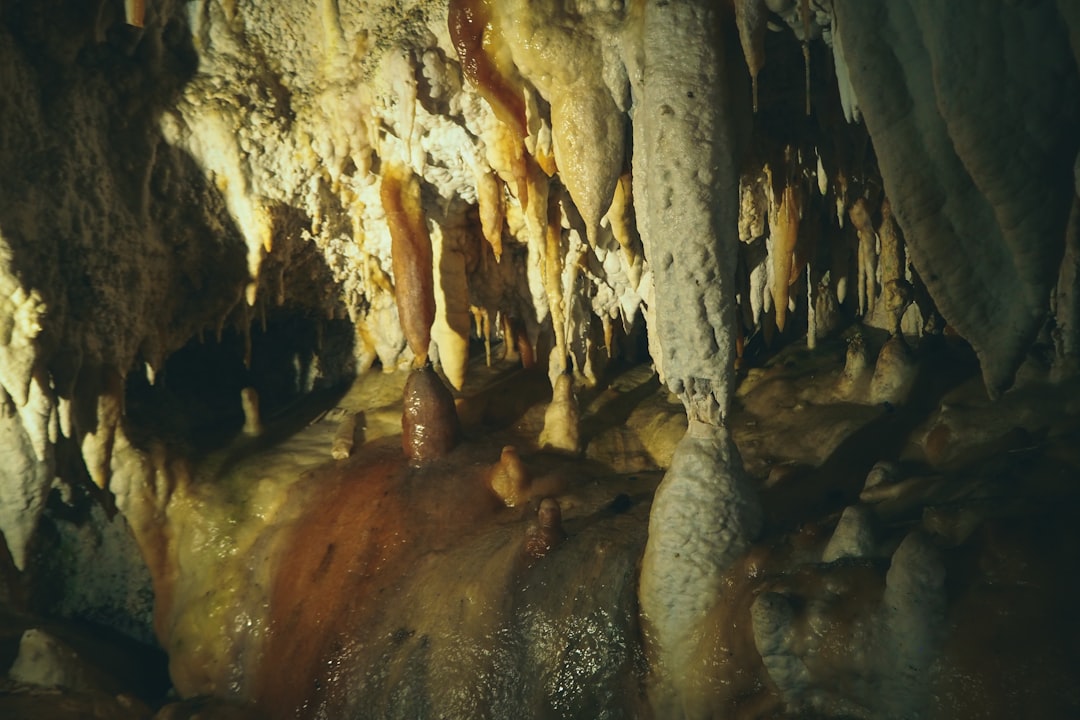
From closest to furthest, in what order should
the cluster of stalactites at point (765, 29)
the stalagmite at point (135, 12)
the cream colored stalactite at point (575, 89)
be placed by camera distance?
the cluster of stalactites at point (765, 29)
the cream colored stalactite at point (575, 89)
the stalagmite at point (135, 12)

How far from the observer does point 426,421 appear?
773cm

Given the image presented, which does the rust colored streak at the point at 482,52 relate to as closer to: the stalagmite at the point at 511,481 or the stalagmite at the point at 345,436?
the stalagmite at the point at 511,481

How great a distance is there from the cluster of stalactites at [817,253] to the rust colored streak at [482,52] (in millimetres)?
2855

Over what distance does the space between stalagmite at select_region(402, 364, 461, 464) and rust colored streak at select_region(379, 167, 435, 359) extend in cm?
35

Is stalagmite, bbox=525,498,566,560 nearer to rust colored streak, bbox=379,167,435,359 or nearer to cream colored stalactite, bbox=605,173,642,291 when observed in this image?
cream colored stalactite, bbox=605,173,642,291

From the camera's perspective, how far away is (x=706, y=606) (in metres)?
4.39

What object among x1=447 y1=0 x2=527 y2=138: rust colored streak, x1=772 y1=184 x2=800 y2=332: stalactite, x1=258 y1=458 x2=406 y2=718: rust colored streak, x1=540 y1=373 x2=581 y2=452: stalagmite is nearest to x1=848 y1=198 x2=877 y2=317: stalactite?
x1=772 y1=184 x2=800 y2=332: stalactite

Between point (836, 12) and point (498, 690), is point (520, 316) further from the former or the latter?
point (836, 12)

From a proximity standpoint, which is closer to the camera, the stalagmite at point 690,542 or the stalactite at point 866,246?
the stalagmite at point 690,542

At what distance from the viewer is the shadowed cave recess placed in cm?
324

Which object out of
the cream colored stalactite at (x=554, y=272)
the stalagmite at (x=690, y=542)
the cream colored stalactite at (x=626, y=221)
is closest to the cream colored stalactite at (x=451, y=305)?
the cream colored stalactite at (x=554, y=272)

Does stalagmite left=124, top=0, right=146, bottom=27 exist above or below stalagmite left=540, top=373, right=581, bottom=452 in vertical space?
above

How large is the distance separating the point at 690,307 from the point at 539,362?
6.13 metres

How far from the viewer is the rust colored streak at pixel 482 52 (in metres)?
5.12
